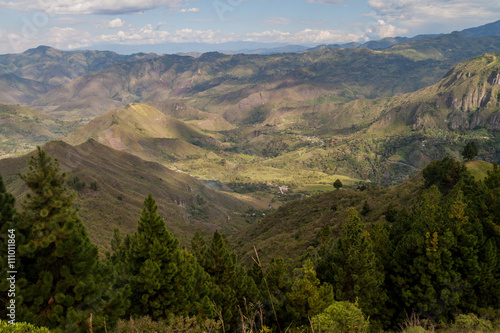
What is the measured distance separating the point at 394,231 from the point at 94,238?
6459 centimetres

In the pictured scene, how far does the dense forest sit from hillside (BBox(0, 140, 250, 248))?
4931 cm

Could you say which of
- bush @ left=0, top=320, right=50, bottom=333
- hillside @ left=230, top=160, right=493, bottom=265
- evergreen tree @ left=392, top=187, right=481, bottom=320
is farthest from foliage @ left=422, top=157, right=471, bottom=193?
bush @ left=0, top=320, right=50, bottom=333

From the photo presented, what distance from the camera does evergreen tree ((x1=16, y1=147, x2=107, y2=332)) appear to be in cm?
1636

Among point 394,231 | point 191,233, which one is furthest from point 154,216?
point 191,233

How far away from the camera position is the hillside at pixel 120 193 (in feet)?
304

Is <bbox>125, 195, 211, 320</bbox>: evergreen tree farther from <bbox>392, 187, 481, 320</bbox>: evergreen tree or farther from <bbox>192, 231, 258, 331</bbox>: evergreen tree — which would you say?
<bbox>392, 187, 481, 320</bbox>: evergreen tree

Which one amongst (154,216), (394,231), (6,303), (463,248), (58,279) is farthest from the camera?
(394,231)

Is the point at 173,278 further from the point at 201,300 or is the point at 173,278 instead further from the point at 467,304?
the point at 467,304

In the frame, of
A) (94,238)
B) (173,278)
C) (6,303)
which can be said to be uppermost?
(6,303)

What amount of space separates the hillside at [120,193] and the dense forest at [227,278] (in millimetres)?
49313

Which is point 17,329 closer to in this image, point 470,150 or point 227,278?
point 227,278

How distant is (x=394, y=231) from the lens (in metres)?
41.8

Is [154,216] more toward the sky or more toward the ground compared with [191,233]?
more toward the sky

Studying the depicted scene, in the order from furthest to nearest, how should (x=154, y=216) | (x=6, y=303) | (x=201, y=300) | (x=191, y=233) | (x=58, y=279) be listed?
(x=191, y=233), (x=201, y=300), (x=154, y=216), (x=58, y=279), (x=6, y=303)
